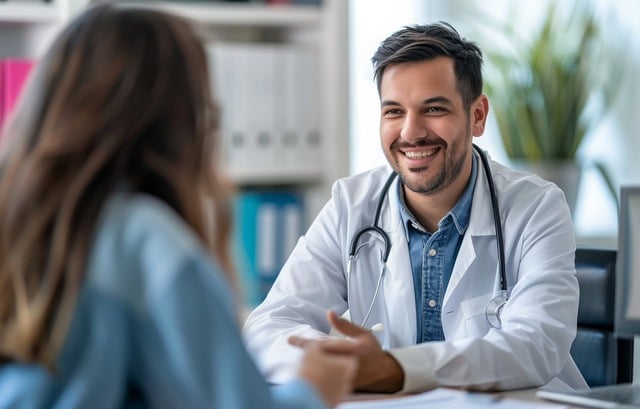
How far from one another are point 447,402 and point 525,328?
343 millimetres

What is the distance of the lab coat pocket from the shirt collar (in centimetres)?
17

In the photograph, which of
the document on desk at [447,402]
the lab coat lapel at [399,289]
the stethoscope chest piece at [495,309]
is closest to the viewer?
the document on desk at [447,402]

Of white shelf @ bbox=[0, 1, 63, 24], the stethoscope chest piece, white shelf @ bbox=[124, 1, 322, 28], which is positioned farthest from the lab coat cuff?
white shelf @ bbox=[0, 1, 63, 24]

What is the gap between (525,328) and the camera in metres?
1.76

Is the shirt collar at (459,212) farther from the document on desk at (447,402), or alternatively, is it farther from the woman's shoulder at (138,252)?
the woman's shoulder at (138,252)

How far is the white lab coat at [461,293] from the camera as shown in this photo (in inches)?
65.4

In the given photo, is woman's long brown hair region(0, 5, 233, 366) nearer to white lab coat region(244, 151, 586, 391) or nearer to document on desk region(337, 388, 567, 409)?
document on desk region(337, 388, 567, 409)

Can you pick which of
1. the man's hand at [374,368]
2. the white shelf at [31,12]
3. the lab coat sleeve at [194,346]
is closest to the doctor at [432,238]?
the man's hand at [374,368]

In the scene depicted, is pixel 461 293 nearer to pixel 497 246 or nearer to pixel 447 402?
pixel 497 246

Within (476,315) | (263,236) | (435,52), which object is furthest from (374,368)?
(263,236)

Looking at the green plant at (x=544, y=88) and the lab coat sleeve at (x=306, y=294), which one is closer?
the lab coat sleeve at (x=306, y=294)

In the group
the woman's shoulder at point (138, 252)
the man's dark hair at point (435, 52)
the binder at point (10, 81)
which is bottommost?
the woman's shoulder at point (138, 252)

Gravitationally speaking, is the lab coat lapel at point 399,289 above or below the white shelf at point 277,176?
below

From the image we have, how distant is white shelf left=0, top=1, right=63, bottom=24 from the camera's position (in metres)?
2.64
